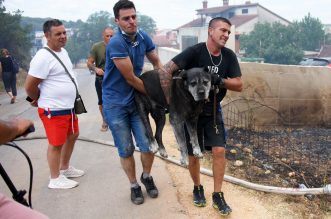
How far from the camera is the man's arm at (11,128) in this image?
6.04 ft

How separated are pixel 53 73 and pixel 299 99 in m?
5.15

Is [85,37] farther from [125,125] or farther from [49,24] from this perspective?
[125,125]

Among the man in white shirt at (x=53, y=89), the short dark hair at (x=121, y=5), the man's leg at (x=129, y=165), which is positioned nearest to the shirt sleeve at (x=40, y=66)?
the man in white shirt at (x=53, y=89)

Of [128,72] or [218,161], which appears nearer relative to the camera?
[128,72]

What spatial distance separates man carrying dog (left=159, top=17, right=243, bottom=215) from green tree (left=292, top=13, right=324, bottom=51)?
5128 centimetres

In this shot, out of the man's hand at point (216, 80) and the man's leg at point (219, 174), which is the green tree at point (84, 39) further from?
the man's hand at point (216, 80)

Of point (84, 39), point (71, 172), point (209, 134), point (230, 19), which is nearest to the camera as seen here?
point (209, 134)

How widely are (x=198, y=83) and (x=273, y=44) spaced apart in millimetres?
43524

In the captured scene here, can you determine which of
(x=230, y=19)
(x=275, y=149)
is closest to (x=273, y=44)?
(x=230, y=19)

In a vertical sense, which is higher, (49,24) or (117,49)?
(49,24)

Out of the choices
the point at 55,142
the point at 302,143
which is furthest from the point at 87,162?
the point at 302,143

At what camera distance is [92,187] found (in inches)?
183

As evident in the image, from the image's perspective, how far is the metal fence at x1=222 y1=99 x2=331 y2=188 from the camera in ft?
16.3

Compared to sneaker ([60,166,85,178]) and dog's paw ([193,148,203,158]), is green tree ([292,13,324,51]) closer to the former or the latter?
sneaker ([60,166,85,178])
